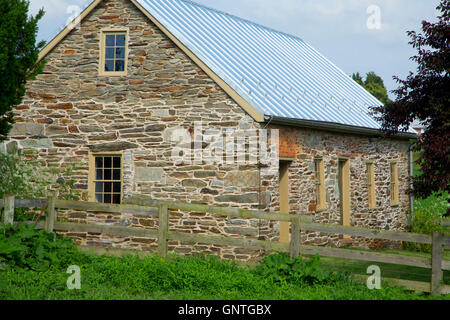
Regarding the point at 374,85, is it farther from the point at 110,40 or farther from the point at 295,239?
the point at 295,239

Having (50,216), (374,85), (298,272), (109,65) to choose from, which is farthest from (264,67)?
(374,85)

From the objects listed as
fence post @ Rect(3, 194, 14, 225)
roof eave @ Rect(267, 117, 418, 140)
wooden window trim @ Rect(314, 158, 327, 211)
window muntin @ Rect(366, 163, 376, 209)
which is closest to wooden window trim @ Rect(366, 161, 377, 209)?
window muntin @ Rect(366, 163, 376, 209)

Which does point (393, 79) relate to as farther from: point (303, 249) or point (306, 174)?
point (306, 174)

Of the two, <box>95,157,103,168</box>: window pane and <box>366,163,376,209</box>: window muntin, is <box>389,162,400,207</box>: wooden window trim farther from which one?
<box>95,157,103,168</box>: window pane

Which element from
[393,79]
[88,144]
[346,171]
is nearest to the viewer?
[393,79]

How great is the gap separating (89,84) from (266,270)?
324 inches

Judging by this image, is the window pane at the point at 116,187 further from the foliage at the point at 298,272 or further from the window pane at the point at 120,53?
the foliage at the point at 298,272

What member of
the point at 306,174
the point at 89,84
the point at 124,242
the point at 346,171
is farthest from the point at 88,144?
the point at 346,171

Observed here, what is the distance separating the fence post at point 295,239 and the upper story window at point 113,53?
732cm

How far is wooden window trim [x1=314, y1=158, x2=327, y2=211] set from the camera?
16.3 m

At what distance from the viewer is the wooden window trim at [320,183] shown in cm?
1630

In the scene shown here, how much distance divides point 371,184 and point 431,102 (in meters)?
9.10

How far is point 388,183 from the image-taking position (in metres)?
20.0

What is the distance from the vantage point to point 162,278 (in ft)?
30.3
